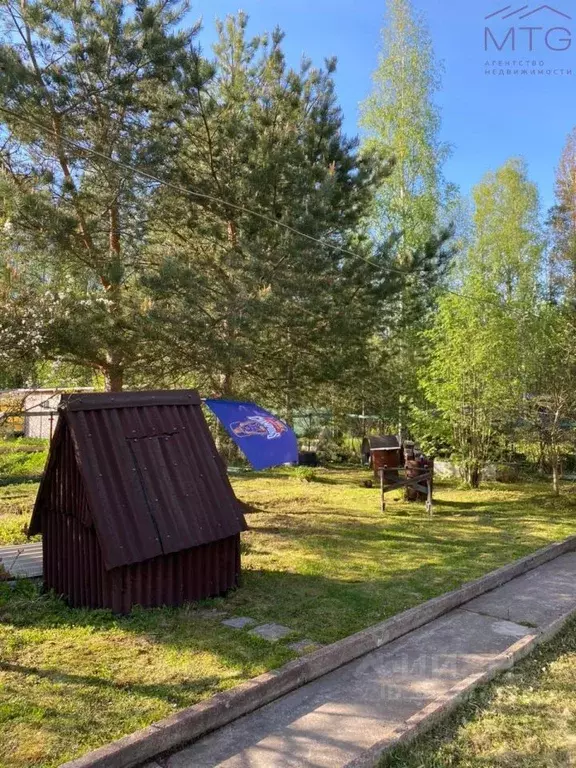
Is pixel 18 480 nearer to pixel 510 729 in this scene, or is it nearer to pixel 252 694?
pixel 252 694

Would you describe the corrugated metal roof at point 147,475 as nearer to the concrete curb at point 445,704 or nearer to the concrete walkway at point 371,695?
the concrete walkway at point 371,695

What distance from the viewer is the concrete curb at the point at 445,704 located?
279cm

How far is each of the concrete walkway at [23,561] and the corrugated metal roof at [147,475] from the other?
55cm

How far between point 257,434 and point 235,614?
2589mm

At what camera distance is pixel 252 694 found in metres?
3.34

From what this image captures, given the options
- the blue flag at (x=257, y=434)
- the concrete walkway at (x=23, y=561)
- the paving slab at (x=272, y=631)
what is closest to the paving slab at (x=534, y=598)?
the paving slab at (x=272, y=631)

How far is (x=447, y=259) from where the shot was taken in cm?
1207

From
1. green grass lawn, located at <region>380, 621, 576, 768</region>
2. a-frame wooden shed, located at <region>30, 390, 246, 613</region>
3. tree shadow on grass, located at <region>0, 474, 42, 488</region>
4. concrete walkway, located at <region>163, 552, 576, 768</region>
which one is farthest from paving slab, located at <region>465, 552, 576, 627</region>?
tree shadow on grass, located at <region>0, 474, 42, 488</region>

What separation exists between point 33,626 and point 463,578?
4129 mm

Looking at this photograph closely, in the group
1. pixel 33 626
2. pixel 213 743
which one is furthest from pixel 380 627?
pixel 33 626

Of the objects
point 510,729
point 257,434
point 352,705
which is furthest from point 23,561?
point 510,729

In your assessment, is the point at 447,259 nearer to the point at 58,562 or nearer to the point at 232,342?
the point at 232,342

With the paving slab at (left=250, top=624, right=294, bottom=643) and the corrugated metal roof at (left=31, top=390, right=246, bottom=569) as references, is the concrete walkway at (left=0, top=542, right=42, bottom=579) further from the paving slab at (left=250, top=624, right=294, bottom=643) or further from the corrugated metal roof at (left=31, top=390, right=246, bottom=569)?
the paving slab at (left=250, top=624, right=294, bottom=643)

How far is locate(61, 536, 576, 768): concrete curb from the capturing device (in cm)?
275
